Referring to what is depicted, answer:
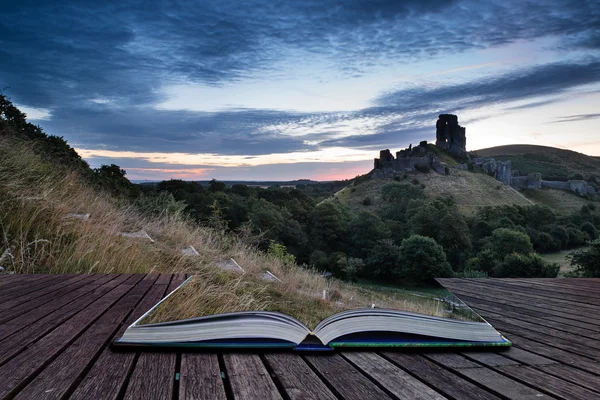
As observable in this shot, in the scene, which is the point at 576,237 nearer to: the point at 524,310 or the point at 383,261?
the point at 383,261

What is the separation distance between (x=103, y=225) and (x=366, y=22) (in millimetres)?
10519

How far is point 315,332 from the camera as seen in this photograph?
1.30 meters

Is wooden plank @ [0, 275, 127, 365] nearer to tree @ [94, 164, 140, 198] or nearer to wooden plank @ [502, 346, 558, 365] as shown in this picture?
wooden plank @ [502, 346, 558, 365]

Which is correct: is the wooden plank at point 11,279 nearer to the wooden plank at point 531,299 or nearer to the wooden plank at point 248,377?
the wooden plank at point 248,377

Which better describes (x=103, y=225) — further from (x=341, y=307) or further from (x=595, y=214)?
(x=595, y=214)

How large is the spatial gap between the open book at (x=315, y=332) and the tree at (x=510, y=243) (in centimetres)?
3029

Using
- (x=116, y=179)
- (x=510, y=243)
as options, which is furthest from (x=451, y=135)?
(x=116, y=179)

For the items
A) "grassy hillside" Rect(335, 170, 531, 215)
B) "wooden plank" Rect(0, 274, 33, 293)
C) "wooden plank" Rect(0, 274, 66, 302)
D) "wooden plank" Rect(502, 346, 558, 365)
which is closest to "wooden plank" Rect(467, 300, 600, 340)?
"wooden plank" Rect(502, 346, 558, 365)

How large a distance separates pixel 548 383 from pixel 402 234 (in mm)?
40265

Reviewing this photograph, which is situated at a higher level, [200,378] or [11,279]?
[200,378]

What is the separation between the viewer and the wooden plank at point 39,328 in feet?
3.76

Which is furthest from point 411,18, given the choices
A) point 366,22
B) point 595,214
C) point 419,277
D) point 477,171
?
point 477,171

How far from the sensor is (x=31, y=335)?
1.28 metres

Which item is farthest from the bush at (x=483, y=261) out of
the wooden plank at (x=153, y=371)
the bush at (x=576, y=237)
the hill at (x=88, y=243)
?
the wooden plank at (x=153, y=371)
